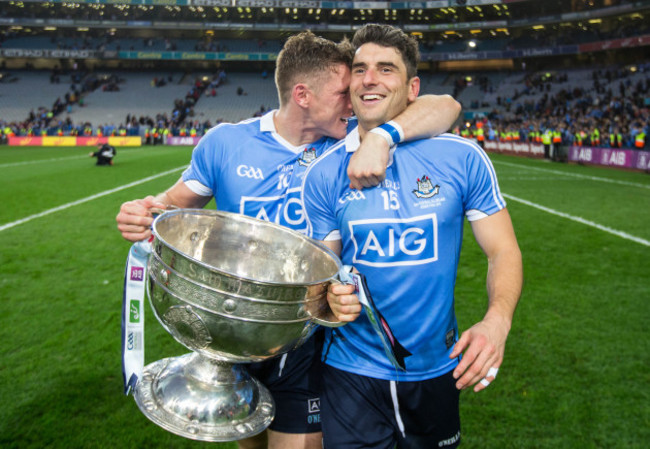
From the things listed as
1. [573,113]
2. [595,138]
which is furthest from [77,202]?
[573,113]

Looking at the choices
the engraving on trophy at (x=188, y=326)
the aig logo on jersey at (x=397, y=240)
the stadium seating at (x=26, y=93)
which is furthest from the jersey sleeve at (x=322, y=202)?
the stadium seating at (x=26, y=93)

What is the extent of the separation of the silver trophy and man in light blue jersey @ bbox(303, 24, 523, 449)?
0.31m

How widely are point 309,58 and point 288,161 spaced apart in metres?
0.46

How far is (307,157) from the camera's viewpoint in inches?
92.1

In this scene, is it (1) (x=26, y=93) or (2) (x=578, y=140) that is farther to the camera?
(1) (x=26, y=93)

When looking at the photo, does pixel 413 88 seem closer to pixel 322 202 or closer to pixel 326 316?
pixel 322 202

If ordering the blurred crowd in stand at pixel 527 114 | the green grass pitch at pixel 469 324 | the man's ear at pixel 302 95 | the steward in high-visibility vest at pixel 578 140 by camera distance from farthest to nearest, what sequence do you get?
the blurred crowd in stand at pixel 527 114
the steward in high-visibility vest at pixel 578 140
the green grass pitch at pixel 469 324
the man's ear at pixel 302 95

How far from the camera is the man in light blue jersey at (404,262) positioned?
183 centimetres

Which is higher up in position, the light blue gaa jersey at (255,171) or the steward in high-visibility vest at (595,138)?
the steward in high-visibility vest at (595,138)

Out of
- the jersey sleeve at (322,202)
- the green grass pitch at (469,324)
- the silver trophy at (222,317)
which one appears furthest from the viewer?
the green grass pitch at (469,324)

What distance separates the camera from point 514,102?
134 feet

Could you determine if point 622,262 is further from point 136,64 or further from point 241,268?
point 136,64

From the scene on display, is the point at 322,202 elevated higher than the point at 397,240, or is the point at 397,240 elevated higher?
the point at 322,202

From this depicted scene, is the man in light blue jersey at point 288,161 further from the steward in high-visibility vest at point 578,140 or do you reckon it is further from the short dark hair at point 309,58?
the steward in high-visibility vest at point 578,140
